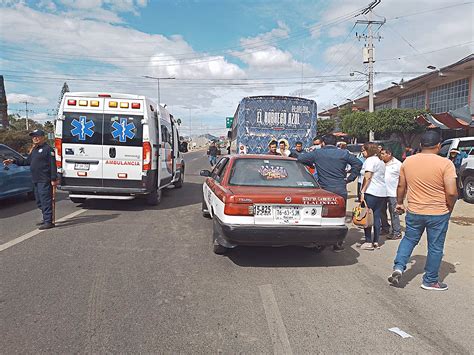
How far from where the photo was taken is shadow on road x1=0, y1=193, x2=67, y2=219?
7948 millimetres

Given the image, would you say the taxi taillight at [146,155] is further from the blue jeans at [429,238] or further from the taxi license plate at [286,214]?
the blue jeans at [429,238]

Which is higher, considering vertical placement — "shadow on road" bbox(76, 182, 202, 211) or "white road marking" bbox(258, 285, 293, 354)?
"shadow on road" bbox(76, 182, 202, 211)

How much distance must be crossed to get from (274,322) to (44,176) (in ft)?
16.9

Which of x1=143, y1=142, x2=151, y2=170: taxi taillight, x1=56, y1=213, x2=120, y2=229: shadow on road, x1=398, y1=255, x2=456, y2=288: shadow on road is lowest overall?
x1=398, y1=255, x2=456, y2=288: shadow on road

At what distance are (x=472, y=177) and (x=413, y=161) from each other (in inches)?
301

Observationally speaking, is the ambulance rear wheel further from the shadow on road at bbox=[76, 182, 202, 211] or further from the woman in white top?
the woman in white top

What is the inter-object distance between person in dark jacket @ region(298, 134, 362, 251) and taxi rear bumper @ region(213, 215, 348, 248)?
3.49 feet

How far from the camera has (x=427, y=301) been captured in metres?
3.80

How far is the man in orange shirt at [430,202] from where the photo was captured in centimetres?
389

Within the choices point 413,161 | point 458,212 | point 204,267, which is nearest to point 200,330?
point 204,267

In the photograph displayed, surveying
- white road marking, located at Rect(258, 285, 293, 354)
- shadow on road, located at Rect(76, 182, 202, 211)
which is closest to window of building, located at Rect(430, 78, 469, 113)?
shadow on road, located at Rect(76, 182, 202, 211)

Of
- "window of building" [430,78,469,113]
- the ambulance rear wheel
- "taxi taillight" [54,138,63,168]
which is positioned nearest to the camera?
"taxi taillight" [54,138,63,168]

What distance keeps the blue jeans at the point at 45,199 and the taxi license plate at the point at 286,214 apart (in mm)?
4302

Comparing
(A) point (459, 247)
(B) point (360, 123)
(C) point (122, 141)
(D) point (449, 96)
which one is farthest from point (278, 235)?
(D) point (449, 96)
